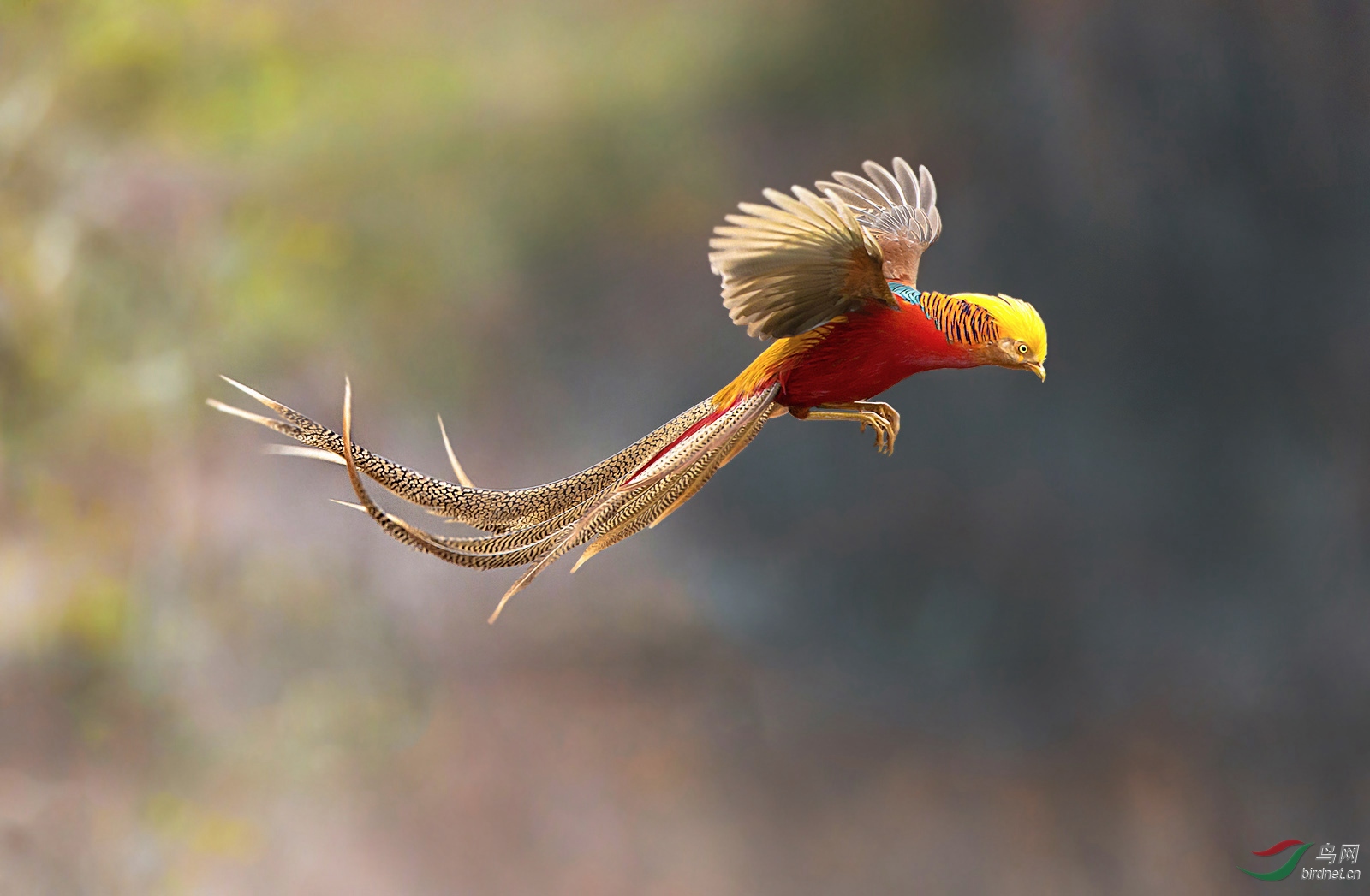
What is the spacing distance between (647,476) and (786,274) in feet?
0.74

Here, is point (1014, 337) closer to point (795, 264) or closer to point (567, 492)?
point (795, 264)

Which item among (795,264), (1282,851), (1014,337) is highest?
(795,264)

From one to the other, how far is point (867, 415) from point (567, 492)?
0.33 metres

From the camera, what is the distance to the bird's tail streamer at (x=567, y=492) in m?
1.04

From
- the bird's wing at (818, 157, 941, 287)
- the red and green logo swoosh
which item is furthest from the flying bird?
the red and green logo swoosh

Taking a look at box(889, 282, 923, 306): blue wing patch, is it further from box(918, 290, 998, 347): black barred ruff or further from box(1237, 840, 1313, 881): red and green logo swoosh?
box(1237, 840, 1313, 881): red and green logo swoosh

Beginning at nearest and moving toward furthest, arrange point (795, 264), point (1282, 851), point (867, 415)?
1. point (795, 264)
2. point (867, 415)
3. point (1282, 851)

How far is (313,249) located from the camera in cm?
233

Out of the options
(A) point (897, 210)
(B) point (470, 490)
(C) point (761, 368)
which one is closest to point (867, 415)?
(C) point (761, 368)

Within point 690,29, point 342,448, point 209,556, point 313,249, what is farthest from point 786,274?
point 209,556

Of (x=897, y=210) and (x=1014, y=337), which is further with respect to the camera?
(x=897, y=210)

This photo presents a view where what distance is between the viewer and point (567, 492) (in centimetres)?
108

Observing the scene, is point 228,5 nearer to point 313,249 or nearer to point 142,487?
point 313,249

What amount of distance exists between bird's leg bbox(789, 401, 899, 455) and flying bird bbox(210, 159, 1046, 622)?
0.03 metres
